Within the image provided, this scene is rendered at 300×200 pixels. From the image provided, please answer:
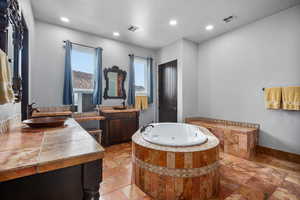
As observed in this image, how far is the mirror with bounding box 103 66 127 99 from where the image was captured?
3.64m

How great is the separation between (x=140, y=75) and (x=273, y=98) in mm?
3355

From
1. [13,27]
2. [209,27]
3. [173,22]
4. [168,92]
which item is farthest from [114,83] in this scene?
[209,27]

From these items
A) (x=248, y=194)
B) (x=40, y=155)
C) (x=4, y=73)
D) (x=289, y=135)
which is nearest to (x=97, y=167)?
(x=40, y=155)

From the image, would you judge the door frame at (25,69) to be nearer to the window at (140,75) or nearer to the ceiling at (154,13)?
the ceiling at (154,13)

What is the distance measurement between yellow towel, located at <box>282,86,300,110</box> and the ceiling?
1.51 meters

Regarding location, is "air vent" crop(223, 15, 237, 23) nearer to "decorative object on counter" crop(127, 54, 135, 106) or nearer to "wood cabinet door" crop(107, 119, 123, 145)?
"decorative object on counter" crop(127, 54, 135, 106)

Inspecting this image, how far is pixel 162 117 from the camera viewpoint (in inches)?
174

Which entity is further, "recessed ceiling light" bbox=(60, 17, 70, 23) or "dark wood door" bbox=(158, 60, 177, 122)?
"dark wood door" bbox=(158, 60, 177, 122)

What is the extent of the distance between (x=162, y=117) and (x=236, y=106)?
2138 mm

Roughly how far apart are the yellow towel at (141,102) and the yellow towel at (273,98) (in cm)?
296

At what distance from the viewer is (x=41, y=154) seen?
2.16 ft

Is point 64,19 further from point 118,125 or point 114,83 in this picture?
point 118,125

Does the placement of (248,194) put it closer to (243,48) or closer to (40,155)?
(40,155)

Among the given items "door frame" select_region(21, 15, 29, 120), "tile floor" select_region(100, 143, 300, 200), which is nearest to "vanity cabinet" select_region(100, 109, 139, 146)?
"tile floor" select_region(100, 143, 300, 200)
